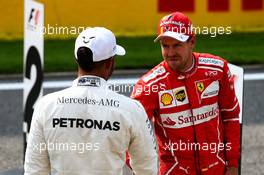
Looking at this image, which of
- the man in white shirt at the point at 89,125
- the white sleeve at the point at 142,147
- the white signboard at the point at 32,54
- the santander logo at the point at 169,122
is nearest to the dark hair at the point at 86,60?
the man in white shirt at the point at 89,125

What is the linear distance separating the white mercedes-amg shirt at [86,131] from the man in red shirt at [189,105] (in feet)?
3.09

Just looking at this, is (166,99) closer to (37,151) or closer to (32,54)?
(37,151)

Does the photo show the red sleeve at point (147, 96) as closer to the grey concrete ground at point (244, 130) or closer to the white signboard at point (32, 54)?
the white signboard at point (32, 54)

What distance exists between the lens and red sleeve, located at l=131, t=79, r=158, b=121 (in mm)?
4781

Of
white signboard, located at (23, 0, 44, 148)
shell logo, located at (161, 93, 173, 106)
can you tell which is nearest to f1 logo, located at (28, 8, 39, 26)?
white signboard, located at (23, 0, 44, 148)

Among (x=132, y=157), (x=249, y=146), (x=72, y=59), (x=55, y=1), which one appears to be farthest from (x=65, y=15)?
(x=132, y=157)

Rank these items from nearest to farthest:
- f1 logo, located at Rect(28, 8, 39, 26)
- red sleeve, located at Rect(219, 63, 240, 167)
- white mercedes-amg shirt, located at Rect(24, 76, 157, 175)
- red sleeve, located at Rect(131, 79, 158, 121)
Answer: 1. white mercedes-amg shirt, located at Rect(24, 76, 157, 175)
2. red sleeve, located at Rect(131, 79, 158, 121)
3. red sleeve, located at Rect(219, 63, 240, 167)
4. f1 logo, located at Rect(28, 8, 39, 26)

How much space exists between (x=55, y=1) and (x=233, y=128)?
9.55 meters

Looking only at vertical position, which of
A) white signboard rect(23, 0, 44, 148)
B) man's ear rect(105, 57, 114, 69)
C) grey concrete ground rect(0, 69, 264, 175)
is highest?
man's ear rect(105, 57, 114, 69)

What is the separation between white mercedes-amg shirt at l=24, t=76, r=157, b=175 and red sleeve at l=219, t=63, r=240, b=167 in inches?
44.6

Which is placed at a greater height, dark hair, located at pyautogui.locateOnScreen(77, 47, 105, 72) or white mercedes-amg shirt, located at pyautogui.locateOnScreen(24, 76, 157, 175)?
dark hair, located at pyautogui.locateOnScreen(77, 47, 105, 72)

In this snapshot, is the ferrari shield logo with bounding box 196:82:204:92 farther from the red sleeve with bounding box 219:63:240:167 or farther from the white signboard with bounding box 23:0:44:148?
the white signboard with bounding box 23:0:44:148

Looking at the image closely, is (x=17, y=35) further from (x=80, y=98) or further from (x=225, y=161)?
(x=80, y=98)

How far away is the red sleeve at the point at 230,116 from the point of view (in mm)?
4902
